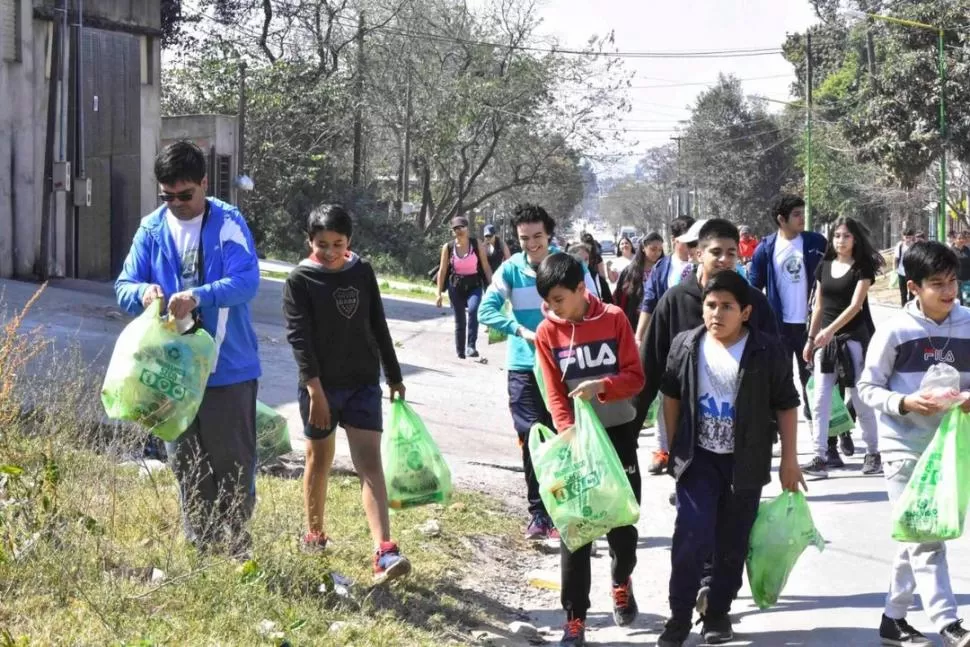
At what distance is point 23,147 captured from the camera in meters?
17.7

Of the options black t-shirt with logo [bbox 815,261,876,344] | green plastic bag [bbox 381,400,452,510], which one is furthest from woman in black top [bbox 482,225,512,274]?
green plastic bag [bbox 381,400,452,510]

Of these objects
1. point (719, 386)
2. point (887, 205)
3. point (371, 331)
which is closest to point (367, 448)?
point (371, 331)

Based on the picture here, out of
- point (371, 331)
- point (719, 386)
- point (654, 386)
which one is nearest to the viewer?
point (719, 386)

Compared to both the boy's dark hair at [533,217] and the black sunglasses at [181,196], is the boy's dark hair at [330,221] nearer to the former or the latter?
the black sunglasses at [181,196]

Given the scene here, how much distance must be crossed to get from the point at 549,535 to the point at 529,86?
42204mm

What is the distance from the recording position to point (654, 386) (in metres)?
6.00

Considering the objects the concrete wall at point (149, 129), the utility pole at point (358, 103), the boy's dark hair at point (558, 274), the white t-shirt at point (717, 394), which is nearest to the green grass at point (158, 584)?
the white t-shirt at point (717, 394)

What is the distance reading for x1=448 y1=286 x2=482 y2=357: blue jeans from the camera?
54.1ft

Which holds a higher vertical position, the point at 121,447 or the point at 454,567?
the point at 121,447

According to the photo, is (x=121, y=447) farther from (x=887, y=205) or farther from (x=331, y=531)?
(x=887, y=205)

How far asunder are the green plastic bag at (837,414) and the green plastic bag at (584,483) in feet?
16.3

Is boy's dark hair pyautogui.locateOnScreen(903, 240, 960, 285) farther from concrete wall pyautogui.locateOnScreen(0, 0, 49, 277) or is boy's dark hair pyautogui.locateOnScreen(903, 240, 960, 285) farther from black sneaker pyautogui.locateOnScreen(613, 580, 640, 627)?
concrete wall pyautogui.locateOnScreen(0, 0, 49, 277)

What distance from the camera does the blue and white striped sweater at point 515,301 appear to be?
761cm

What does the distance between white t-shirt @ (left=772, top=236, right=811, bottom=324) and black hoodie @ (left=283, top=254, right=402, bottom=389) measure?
14.5 ft
